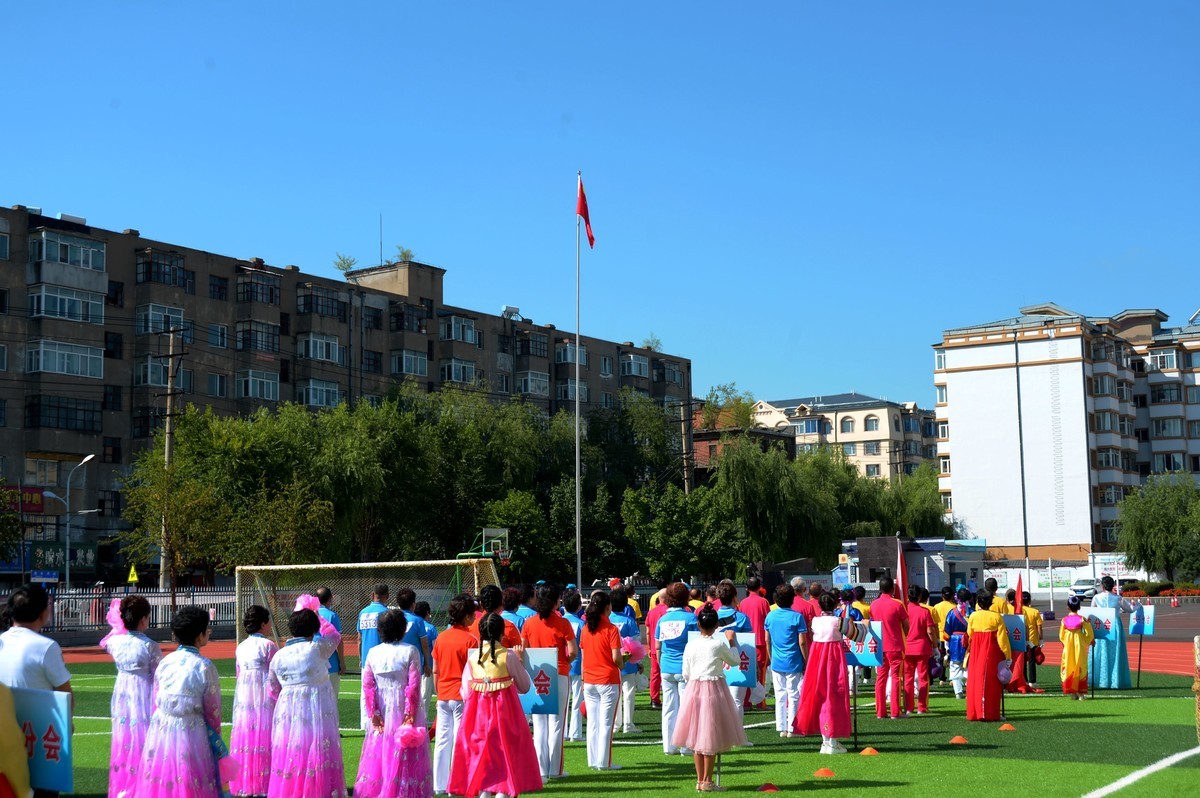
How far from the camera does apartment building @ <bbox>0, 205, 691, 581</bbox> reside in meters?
61.3

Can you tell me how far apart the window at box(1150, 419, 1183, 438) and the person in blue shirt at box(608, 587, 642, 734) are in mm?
96787

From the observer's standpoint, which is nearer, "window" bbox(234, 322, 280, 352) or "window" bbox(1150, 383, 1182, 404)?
"window" bbox(234, 322, 280, 352)

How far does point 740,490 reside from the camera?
68625 millimetres

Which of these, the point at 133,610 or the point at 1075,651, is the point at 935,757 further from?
the point at 133,610

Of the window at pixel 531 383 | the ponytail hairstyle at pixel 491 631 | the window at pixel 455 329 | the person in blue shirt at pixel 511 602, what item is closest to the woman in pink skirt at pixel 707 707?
the person in blue shirt at pixel 511 602

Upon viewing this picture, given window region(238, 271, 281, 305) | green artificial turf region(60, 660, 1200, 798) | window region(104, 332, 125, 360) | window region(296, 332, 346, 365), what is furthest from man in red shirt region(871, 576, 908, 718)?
window region(296, 332, 346, 365)

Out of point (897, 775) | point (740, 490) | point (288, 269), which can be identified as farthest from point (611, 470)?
point (897, 775)

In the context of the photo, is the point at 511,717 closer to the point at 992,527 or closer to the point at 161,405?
the point at 161,405

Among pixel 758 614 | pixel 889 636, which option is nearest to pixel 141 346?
pixel 758 614

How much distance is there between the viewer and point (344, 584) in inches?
1179

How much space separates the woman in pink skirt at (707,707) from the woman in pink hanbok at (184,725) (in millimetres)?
4359

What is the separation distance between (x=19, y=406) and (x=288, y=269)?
56.3 ft

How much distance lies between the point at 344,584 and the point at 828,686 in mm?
17361

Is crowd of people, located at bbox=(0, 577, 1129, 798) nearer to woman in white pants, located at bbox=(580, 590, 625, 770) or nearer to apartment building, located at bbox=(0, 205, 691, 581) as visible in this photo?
woman in white pants, located at bbox=(580, 590, 625, 770)
